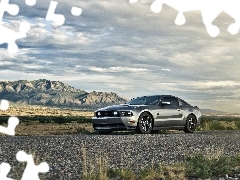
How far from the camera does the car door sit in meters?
18.6

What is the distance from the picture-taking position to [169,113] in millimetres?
19172

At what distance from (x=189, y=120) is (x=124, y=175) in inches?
493

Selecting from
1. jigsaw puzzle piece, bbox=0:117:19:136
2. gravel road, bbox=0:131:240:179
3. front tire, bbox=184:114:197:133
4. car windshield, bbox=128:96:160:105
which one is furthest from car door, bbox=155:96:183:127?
jigsaw puzzle piece, bbox=0:117:19:136

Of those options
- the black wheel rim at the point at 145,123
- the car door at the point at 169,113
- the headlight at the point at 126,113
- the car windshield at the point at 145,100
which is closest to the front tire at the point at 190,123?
the car door at the point at 169,113

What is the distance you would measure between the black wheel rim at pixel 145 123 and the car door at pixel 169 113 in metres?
0.35

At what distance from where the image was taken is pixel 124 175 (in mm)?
7895

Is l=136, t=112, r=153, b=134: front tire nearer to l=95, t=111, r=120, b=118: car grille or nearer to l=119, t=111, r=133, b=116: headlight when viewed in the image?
l=119, t=111, r=133, b=116: headlight

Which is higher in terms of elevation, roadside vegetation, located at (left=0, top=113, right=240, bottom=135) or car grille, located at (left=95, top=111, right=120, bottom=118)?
car grille, located at (left=95, top=111, right=120, bottom=118)

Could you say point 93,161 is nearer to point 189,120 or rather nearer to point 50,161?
point 50,161

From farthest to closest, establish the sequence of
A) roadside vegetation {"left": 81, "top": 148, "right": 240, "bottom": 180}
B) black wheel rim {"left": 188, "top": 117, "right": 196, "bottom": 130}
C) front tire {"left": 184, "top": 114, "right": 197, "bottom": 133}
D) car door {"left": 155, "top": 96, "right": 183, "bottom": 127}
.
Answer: black wheel rim {"left": 188, "top": 117, "right": 196, "bottom": 130}, front tire {"left": 184, "top": 114, "right": 197, "bottom": 133}, car door {"left": 155, "top": 96, "right": 183, "bottom": 127}, roadside vegetation {"left": 81, "top": 148, "right": 240, "bottom": 180}

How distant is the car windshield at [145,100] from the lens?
1895 centimetres

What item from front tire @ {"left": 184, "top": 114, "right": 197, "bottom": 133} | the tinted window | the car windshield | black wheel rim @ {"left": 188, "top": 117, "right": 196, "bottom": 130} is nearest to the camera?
the car windshield

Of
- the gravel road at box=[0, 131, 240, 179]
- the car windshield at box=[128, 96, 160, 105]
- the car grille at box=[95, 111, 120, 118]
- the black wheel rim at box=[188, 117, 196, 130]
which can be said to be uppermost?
the car windshield at box=[128, 96, 160, 105]

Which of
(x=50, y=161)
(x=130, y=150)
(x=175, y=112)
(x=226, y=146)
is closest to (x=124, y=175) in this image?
(x=50, y=161)
